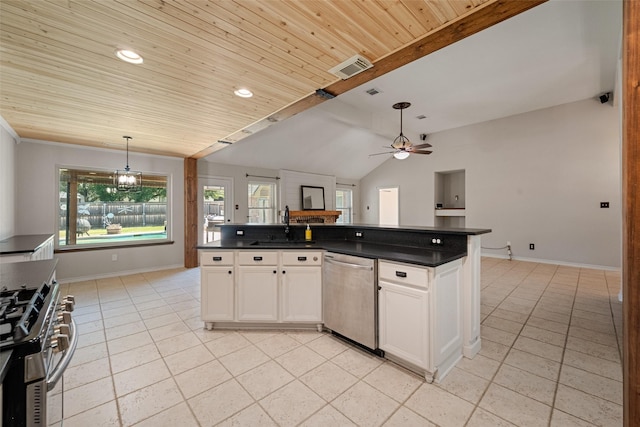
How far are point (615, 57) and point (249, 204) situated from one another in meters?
6.95

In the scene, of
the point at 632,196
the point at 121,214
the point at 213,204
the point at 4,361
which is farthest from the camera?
the point at 213,204

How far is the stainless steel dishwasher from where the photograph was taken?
7.42 feet

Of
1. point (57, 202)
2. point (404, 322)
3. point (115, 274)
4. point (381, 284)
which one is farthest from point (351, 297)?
point (57, 202)

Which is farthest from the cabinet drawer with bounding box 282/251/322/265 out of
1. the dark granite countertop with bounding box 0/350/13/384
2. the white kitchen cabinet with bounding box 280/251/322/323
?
the dark granite countertop with bounding box 0/350/13/384

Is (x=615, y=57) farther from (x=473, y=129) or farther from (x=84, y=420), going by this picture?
(x=84, y=420)

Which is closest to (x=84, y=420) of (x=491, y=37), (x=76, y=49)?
(x=76, y=49)

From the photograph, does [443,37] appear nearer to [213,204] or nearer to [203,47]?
[203,47]

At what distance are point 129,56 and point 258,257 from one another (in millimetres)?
2000

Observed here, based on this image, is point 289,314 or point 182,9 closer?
point 182,9

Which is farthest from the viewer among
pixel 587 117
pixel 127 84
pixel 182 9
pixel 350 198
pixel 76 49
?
pixel 350 198

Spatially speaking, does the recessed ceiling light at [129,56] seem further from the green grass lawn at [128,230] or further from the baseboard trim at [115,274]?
the baseboard trim at [115,274]

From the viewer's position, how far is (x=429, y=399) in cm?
179

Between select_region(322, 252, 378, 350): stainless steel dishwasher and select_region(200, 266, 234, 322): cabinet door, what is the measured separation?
101 centimetres

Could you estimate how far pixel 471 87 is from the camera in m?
4.44
